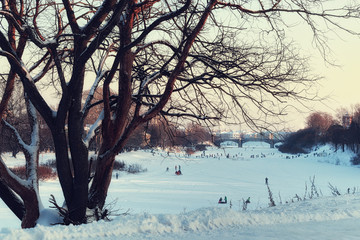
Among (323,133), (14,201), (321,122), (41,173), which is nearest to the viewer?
(14,201)

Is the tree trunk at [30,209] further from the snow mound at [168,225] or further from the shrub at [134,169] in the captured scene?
the shrub at [134,169]

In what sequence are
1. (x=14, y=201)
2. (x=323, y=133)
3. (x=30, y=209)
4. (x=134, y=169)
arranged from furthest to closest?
(x=323, y=133) < (x=134, y=169) < (x=14, y=201) < (x=30, y=209)

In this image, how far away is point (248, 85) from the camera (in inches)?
263

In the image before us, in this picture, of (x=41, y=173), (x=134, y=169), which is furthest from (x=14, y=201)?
(x=134, y=169)

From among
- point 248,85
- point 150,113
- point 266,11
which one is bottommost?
point 150,113

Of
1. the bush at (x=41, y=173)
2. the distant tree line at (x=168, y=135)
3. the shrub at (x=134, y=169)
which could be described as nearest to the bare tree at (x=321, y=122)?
the shrub at (x=134, y=169)

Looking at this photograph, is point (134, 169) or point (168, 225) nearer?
point (168, 225)

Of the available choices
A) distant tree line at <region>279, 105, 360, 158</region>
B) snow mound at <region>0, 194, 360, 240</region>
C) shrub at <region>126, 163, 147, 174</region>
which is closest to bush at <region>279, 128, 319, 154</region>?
distant tree line at <region>279, 105, 360, 158</region>

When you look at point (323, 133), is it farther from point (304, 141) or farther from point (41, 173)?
point (41, 173)

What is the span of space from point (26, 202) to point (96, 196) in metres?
1.23

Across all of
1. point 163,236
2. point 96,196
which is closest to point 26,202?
point 96,196

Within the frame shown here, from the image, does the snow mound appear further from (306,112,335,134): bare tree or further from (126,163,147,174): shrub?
(306,112,335,134): bare tree

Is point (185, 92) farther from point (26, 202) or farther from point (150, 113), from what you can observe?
point (26, 202)

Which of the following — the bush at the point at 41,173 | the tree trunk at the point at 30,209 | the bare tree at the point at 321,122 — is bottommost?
the bush at the point at 41,173
